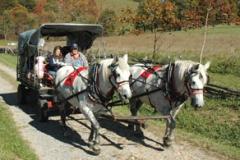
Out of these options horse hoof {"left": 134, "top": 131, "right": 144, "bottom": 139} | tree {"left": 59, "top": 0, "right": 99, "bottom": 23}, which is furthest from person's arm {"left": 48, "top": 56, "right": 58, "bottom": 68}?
tree {"left": 59, "top": 0, "right": 99, "bottom": 23}

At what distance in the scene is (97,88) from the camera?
931 centimetres

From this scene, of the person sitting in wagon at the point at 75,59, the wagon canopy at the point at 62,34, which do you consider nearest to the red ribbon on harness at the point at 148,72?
the person sitting in wagon at the point at 75,59

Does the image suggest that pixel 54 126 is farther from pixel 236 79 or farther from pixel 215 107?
pixel 236 79

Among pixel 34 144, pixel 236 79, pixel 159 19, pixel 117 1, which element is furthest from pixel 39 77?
pixel 117 1

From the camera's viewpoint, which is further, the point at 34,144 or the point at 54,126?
the point at 54,126

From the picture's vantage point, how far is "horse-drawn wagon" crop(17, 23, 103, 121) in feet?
39.9

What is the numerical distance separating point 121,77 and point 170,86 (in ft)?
4.51

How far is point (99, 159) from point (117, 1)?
127982 millimetres

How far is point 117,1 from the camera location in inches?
5290

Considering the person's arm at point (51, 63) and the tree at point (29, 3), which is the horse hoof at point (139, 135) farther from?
the tree at point (29, 3)

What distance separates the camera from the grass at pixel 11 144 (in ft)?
28.4

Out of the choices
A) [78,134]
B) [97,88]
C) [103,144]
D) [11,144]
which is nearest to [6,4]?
[78,134]

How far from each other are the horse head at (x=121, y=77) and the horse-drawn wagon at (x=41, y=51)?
11.7 feet

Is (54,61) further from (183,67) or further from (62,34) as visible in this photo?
(183,67)
